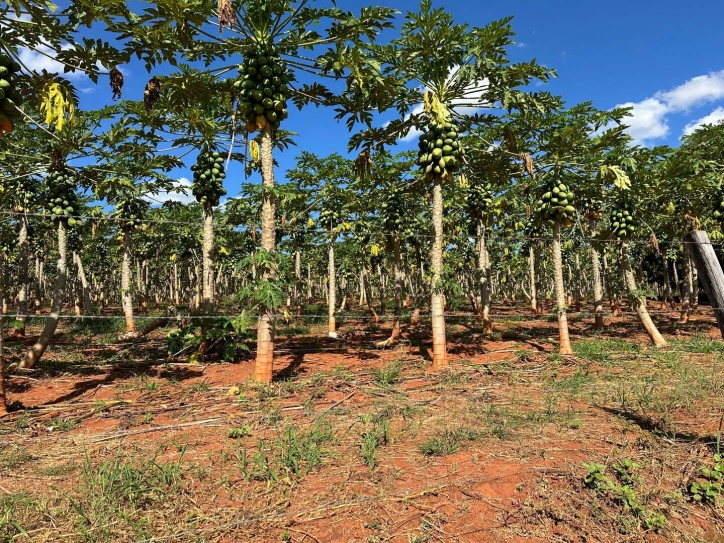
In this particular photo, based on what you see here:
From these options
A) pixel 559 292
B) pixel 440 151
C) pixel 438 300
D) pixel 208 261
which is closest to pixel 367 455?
pixel 438 300

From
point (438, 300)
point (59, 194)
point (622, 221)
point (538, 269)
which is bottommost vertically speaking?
point (438, 300)

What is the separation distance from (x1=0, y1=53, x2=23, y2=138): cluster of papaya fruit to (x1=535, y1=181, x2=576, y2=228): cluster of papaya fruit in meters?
10.8

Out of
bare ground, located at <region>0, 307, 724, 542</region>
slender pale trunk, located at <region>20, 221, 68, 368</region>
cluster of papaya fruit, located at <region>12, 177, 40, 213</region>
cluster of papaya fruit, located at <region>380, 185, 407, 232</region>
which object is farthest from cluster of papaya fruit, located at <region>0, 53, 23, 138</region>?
cluster of papaya fruit, located at <region>380, 185, 407, 232</region>

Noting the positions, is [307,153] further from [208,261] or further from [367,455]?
[367,455]

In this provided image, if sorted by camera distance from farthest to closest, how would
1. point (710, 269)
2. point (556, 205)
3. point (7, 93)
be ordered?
point (556, 205) → point (710, 269) → point (7, 93)

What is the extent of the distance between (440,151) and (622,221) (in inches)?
268

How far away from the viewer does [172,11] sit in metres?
6.43

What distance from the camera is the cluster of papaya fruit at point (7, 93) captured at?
14.7 feet

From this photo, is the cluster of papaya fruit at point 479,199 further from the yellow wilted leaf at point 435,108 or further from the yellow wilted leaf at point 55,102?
the yellow wilted leaf at point 55,102

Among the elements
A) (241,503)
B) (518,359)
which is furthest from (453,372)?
(241,503)

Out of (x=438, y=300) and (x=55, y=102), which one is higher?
(x=55, y=102)

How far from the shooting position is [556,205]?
1067 cm

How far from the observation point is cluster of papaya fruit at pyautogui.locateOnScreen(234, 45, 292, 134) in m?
Answer: 7.61

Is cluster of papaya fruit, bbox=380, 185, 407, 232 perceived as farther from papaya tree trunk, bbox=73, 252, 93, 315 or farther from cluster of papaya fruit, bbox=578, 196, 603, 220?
papaya tree trunk, bbox=73, 252, 93, 315
